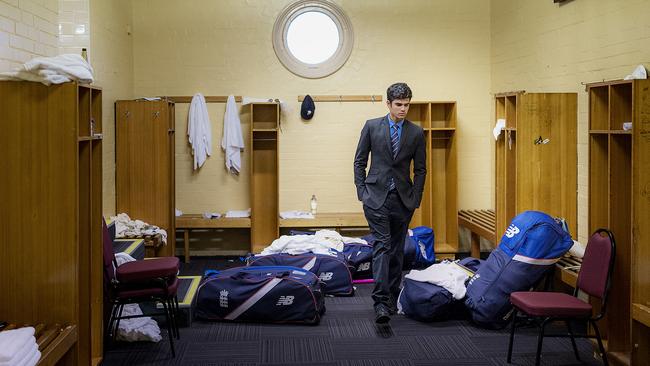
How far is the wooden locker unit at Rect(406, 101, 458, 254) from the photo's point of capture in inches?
291

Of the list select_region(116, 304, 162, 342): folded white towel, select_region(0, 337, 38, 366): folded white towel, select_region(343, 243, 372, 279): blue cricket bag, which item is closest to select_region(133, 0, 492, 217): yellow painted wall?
select_region(343, 243, 372, 279): blue cricket bag

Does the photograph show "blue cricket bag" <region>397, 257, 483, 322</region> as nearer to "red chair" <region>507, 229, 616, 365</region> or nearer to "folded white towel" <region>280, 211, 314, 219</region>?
"red chair" <region>507, 229, 616, 365</region>

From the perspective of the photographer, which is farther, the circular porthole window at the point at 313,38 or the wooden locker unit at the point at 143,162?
the circular porthole window at the point at 313,38

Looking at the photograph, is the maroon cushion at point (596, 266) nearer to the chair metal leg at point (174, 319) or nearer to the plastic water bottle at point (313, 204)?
the chair metal leg at point (174, 319)

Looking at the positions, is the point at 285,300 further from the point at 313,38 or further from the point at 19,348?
the point at 313,38

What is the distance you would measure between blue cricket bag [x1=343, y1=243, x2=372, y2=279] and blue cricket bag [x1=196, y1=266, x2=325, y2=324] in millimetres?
1190

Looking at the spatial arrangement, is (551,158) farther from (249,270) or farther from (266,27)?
(266,27)

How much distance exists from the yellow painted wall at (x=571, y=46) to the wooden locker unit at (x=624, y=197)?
91 centimetres

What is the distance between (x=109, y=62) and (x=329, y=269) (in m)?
2.90

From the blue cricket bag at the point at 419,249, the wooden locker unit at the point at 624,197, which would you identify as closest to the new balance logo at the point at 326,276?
the blue cricket bag at the point at 419,249

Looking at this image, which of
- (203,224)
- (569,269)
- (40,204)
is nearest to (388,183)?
(569,269)

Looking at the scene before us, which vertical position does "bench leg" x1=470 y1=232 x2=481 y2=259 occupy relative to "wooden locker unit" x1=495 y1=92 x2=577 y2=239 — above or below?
below

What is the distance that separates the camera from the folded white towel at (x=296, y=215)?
24.4 ft

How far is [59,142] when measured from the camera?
3.52m
